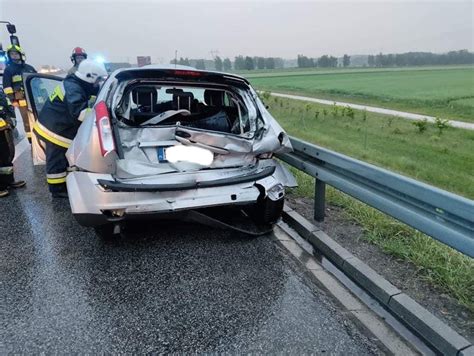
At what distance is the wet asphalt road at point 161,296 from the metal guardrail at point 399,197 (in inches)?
32.5

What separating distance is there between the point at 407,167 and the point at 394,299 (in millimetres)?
4894

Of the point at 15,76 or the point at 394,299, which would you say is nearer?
the point at 394,299

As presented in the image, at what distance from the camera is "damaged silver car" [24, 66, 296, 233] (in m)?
3.31

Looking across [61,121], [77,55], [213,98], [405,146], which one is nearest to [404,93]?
[405,146]

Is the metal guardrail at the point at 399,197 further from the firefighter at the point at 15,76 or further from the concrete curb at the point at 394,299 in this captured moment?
the firefighter at the point at 15,76

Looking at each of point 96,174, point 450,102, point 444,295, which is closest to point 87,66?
point 96,174

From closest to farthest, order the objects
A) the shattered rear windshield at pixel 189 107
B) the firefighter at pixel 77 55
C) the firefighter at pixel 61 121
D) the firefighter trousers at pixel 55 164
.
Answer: the shattered rear windshield at pixel 189 107 → the firefighter at pixel 61 121 → the firefighter trousers at pixel 55 164 → the firefighter at pixel 77 55

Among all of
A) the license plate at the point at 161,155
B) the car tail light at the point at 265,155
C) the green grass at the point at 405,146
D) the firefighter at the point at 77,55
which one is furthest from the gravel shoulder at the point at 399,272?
the firefighter at the point at 77,55

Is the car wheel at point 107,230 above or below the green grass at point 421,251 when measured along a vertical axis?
above

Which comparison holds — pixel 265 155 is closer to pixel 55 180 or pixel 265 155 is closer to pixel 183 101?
pixel 183 101

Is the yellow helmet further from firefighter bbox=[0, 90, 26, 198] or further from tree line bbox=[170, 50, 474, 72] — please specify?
tree line bbox=[170, 50, 474, 72]

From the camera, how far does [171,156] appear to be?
365 centimetres

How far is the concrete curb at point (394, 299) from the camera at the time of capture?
7.67ft

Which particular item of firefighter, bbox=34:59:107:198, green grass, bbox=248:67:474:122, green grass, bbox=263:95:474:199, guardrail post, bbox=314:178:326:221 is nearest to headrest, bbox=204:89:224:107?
guardrail post, bbox=314:178:326:221
